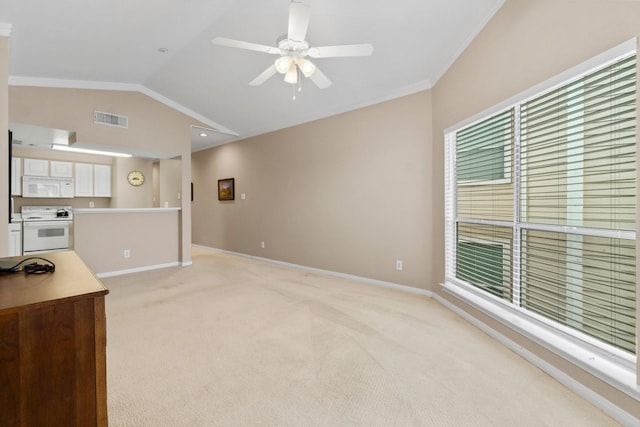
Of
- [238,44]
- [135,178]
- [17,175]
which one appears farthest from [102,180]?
[238,44]

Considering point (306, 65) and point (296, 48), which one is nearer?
point (296, 48)

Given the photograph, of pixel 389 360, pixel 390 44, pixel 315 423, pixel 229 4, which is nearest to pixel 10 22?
pixel 229 4

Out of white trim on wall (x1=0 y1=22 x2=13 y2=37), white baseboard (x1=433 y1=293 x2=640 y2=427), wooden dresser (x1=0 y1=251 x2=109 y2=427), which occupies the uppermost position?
white trim on wall (x1=0 y1=22 x2=13 y2=37)

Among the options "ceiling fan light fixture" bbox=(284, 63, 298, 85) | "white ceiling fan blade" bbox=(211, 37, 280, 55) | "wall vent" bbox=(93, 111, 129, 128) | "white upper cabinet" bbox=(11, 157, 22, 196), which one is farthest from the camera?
"white upper cabinet" bbox=(11, 157, 22, 196)

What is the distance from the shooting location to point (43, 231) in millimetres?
4652

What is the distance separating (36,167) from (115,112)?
2202mm

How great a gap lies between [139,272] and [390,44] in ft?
15.3

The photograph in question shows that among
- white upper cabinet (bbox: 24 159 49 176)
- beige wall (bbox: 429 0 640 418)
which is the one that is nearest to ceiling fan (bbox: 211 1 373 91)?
beige wall (bbox: 429 0 640 418)

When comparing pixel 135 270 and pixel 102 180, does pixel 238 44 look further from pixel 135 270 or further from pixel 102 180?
pixel 102 180

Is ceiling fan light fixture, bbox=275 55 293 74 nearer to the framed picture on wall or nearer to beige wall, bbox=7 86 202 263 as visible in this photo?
beige wall, bbox=7 86 202 263

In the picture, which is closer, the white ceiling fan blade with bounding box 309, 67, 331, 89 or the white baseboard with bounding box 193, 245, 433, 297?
the white ceiling fan blade with bounding box 309, 67, 331, 89

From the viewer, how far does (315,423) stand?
149 centimetres

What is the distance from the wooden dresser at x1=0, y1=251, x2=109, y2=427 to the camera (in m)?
0.95

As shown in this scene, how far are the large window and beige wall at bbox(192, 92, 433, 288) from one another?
0.96 m
